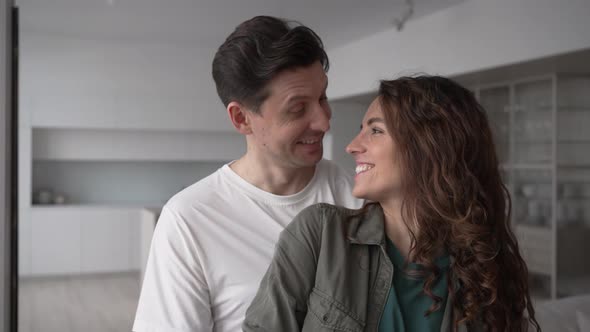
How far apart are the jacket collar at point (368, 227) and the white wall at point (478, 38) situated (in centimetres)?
260

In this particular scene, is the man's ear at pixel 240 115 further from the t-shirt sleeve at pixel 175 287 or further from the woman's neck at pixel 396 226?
the woman's neck at pixel 396 226

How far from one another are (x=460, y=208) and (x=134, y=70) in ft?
24.8

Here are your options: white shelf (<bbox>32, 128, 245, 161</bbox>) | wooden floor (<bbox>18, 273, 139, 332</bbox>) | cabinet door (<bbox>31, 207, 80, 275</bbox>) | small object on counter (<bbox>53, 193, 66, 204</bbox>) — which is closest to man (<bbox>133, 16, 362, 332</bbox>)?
wooden floor (<bbox>18, 273, 139, 332</bbox>)

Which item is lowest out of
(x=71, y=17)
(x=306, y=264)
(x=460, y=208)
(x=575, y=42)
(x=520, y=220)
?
(x=520, y=220)

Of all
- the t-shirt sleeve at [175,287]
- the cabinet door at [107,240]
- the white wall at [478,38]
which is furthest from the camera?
the cabinet door at [107,240]

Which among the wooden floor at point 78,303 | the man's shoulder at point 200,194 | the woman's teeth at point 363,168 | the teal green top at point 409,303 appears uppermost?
the woman's teeth at point 363,168

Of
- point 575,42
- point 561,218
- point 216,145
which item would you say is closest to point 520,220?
point 561,218

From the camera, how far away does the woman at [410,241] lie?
1310mm

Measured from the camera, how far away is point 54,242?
780 centimetres

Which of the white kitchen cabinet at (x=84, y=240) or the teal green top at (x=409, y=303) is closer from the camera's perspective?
the teal green top at (x=409, y=303)

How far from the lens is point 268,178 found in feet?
5.30

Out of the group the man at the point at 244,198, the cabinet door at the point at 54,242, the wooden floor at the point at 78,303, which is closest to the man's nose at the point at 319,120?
the man at the point at 244,198

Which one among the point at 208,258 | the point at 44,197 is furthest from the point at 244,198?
the point at 44,197

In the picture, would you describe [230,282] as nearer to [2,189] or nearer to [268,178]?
[268,178]
